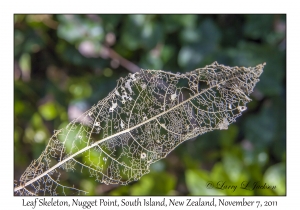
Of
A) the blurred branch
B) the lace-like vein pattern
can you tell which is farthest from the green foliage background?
the lace-like vein pattern

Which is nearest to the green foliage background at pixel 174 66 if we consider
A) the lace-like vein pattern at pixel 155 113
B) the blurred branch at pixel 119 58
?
the blurred branch at pixel 119 58

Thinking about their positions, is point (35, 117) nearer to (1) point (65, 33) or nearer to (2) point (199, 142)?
(1) point (65, 33)

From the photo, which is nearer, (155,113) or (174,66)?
(155,113)

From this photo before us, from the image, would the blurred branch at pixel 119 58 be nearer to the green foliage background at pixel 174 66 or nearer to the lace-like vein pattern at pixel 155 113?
the green foliage background at pixel 174 66

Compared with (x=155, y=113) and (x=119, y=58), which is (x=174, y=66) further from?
(x=155, y=113)

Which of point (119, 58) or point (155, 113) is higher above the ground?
point (119, 58)

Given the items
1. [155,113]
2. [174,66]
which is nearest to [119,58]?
[174,66]

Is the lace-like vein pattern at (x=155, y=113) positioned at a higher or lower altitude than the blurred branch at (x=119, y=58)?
lower

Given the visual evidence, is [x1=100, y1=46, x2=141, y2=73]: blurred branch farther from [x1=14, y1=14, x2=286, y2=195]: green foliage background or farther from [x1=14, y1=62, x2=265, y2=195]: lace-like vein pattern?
[x1=14, y1=62, x2=265, y2=195]: lace-like vein pattern

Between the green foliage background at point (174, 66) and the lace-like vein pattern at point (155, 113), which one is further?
the green foliage background at point (174, 66)
